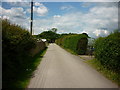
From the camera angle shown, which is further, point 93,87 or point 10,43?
point 10,43

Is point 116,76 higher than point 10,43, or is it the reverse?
point 10,43

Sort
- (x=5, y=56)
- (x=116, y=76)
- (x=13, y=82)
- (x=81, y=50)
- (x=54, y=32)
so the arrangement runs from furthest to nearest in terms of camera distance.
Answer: (x=54, y=32) < (x=81, y=50) < (x=116, y=76) < (x=13, y=82) < (x=5, y=56)

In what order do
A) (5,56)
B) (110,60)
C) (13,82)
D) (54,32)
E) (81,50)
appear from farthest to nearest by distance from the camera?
(54,32), (81,50), (110,60), (13,82), (5,56)

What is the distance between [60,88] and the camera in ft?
19.1

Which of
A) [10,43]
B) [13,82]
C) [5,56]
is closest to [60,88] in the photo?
[13,82]

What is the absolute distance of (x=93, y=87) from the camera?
237 inches

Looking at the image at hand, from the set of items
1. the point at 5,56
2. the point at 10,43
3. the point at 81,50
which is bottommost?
the point at 81,50

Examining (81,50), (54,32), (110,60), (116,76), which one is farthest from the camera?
(54,32)

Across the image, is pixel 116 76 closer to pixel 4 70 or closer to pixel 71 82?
pixel 71 82

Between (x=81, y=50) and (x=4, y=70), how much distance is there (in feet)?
52.1

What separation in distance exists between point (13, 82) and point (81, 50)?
15.4 metres

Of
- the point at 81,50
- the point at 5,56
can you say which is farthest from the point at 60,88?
the point at 81,50

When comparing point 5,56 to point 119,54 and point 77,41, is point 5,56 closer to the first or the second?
point 119,54

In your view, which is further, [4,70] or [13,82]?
[13,82]
